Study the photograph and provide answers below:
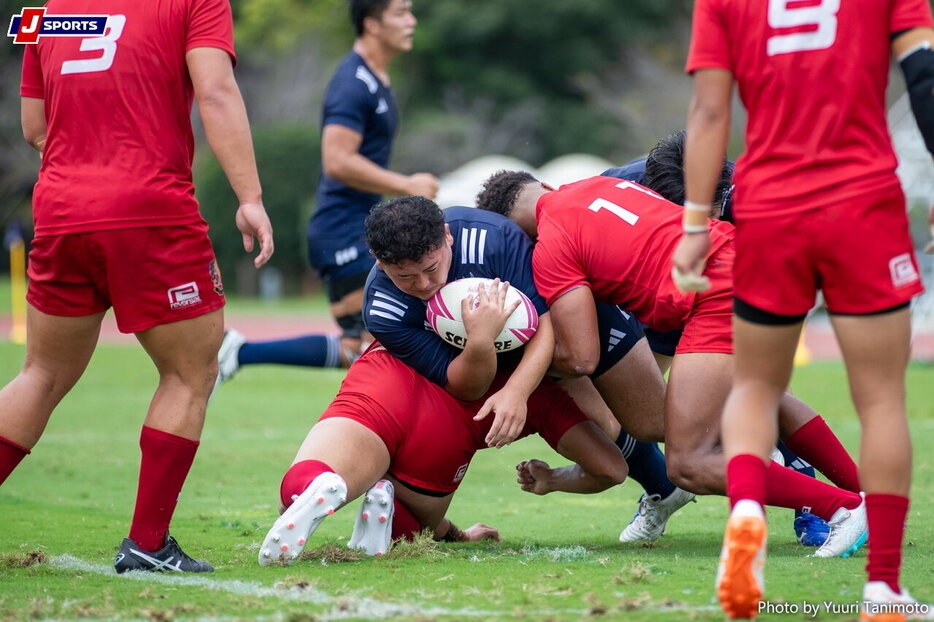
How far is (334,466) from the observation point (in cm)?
455

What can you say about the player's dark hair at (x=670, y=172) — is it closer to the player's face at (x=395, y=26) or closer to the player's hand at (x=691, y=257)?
the player's hand at (x=691, y=257)

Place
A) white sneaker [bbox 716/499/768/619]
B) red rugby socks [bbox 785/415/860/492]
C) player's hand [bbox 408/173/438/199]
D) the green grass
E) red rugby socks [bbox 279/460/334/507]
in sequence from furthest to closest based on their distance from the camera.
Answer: player's hand [bbox 408/173/438/199], red rugby socks [bbox 785/415/860/492], red rugby socks [bbox 279/460/334/507], the green grass, white sneaker [bbox 716/499/768/619]

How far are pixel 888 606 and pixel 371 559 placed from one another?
203 cm

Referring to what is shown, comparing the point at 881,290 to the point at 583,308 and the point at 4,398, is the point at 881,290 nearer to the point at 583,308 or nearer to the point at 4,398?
the point at 583,308

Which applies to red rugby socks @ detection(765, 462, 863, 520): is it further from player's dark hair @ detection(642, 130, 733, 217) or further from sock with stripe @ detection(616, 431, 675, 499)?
player's dark hair @ detection(642, 130, 733, 217)

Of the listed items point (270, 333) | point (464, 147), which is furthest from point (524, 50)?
point (270, 333)

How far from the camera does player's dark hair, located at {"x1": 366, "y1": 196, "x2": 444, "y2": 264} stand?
4523 millimetres

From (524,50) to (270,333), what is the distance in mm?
25404

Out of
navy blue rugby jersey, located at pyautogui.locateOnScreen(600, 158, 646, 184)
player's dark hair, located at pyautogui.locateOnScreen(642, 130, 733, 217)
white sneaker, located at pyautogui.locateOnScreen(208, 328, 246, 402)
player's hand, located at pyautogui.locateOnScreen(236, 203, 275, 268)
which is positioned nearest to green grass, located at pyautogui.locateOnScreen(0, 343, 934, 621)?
white sneaker, located at pyautogui.locateOnScreen(208, 328, 246, 402)

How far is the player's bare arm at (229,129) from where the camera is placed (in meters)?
4.31

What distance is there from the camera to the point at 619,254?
191 inches

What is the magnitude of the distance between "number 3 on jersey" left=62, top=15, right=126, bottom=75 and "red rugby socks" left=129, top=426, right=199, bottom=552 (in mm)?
1306

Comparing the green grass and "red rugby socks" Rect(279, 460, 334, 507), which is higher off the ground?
"red rugby socks" Rect(279, 460, 334, 507)

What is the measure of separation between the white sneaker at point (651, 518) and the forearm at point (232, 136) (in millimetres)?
2191
